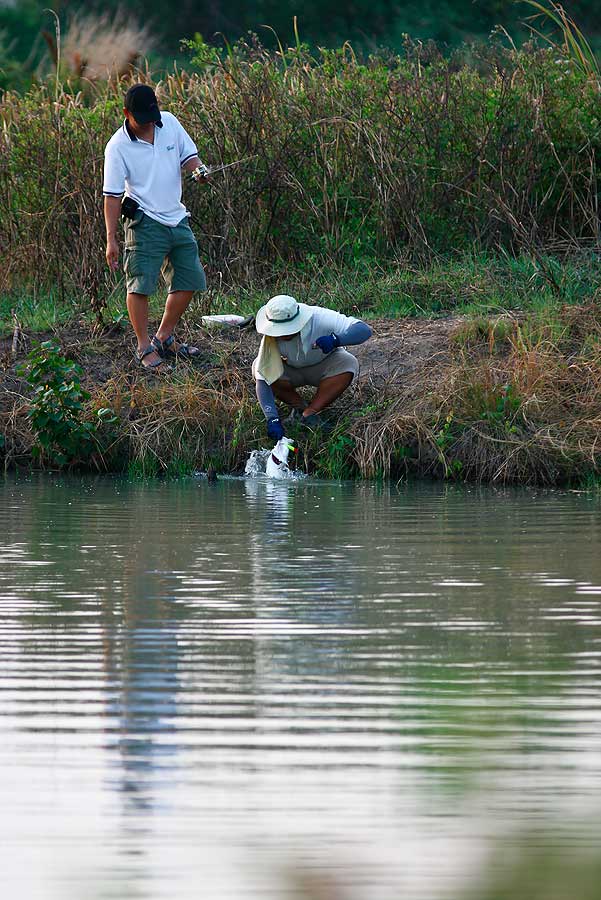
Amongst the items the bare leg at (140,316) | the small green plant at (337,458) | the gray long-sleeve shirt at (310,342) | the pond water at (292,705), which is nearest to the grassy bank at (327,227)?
the bare leg at (140,316)

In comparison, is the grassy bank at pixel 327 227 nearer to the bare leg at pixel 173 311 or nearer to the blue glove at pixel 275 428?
the bare leg at pixel 173 311

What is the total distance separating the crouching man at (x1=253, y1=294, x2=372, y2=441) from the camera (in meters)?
11.7

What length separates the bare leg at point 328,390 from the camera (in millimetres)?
12086

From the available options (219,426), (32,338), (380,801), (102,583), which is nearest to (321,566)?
(102,583)

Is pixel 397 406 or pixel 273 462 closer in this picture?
pixel 273 462

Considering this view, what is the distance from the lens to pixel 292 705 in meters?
5.09

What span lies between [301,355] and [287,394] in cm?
46

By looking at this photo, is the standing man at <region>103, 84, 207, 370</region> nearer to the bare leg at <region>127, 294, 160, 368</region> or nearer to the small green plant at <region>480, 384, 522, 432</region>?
the bare leg at <region>127, 294, 160, 368</region>

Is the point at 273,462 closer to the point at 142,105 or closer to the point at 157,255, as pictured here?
the point at 157,255

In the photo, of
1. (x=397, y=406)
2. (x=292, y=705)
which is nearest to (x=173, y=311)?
(x=397, y=406)

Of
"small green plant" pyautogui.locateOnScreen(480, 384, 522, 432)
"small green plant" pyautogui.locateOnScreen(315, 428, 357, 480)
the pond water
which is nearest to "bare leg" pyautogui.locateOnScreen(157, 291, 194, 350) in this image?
"small green plant" pyautogui.locateOnScreen(315, 428, 357, 480)

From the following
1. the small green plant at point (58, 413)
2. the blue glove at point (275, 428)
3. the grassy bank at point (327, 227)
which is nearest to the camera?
the blue glove at point (275, 428)

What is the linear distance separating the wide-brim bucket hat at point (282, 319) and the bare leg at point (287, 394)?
59cm

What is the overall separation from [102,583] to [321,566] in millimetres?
1050
